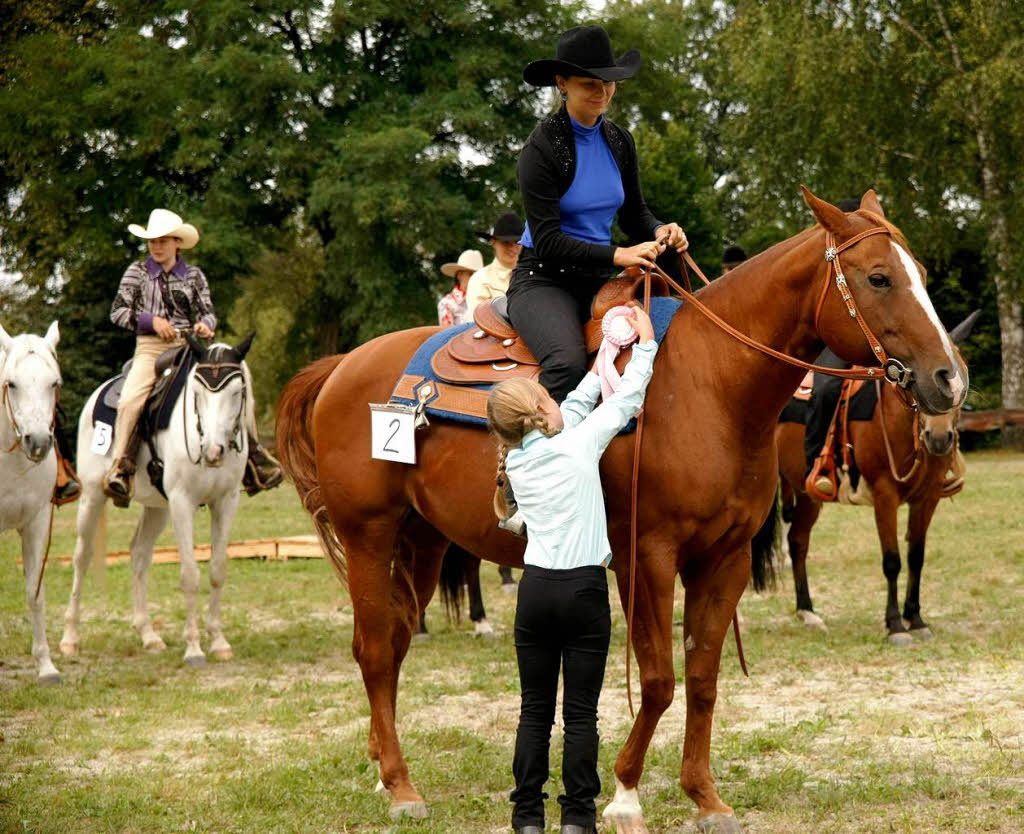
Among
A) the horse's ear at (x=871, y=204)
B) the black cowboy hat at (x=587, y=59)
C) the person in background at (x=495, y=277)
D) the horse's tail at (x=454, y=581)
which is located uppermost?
the black cowboy hat at (x=587, y=59)

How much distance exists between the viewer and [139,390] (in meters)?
9.20

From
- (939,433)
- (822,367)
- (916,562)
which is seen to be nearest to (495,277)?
(939,433)

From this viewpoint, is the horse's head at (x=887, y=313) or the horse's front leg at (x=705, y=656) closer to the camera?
the horse's head at (x=887, y=313)

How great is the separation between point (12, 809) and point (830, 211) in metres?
4.16

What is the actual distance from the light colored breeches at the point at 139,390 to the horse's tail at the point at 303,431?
271cm

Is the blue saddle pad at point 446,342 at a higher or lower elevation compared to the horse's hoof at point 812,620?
higher

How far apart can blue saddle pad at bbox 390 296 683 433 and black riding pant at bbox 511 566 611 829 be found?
2.40 ft

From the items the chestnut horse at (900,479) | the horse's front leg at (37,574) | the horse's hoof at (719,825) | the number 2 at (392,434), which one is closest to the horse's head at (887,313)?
the horse's hoof at (719,825)

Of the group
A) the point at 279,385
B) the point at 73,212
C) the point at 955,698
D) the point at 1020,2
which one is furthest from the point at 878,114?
the point at 955,698

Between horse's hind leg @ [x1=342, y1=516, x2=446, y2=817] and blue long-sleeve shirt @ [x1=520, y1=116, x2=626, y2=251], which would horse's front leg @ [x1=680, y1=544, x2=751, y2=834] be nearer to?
horse's hind leg @ [x1=342, y1=516, x2=446, y2=817]

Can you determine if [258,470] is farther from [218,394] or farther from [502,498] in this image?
[502,498]

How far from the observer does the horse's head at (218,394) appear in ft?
28.2

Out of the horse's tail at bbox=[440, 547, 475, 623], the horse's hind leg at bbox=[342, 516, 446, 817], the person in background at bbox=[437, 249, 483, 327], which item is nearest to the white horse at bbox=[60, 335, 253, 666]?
the horse's tail at bbox=[440, 547, 475, 623]

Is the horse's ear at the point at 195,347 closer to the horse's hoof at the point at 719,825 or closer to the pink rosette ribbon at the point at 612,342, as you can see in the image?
the pink rosette ribbon at the point at 612,342
